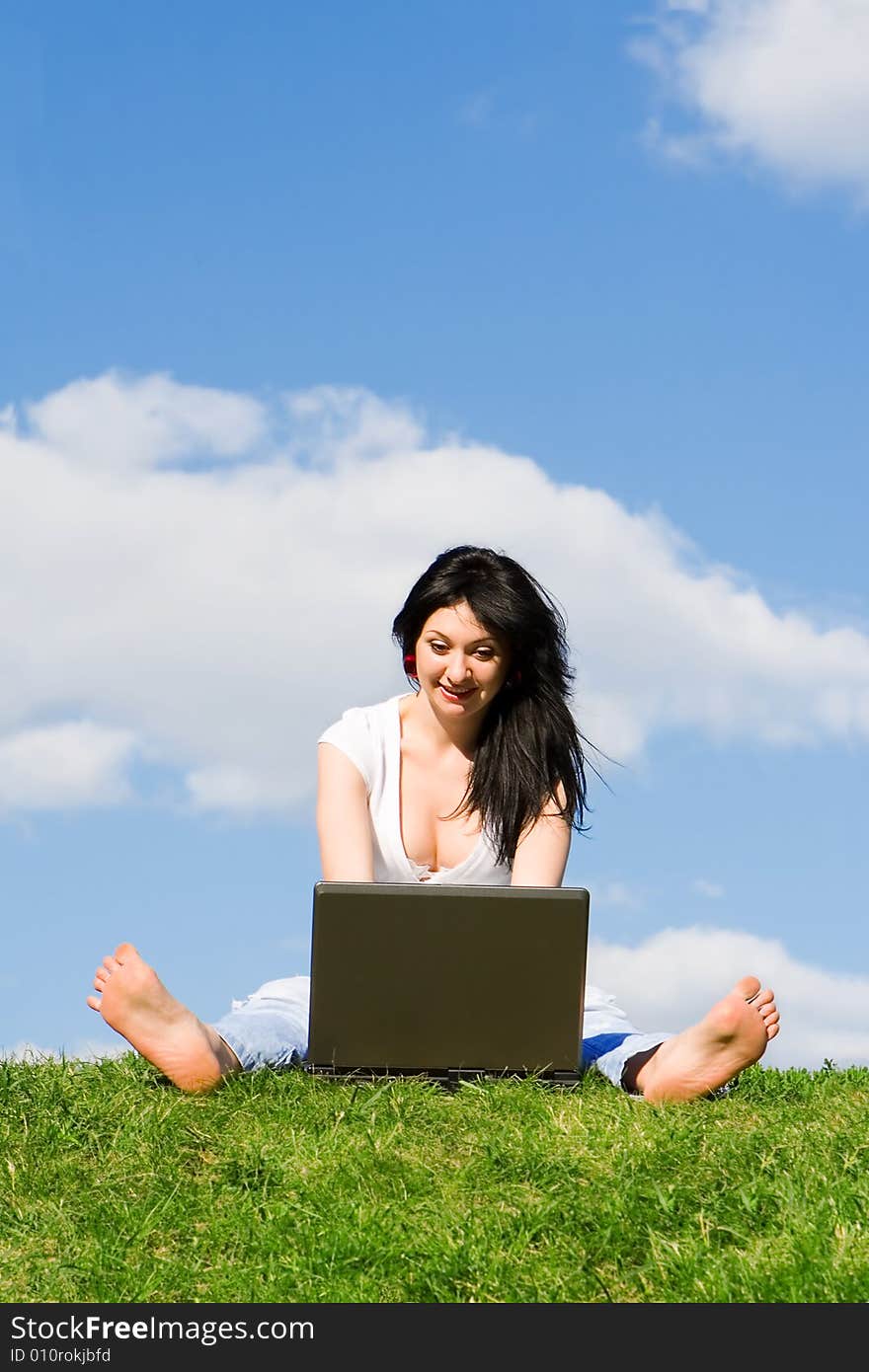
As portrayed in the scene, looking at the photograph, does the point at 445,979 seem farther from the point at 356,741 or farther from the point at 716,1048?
the point at 356,741

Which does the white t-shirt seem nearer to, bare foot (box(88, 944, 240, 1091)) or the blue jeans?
the blue jeans

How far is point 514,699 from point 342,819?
101cm

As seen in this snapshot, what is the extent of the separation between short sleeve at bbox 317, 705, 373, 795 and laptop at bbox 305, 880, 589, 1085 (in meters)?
1.07

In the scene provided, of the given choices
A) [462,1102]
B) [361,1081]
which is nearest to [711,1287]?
[462,1102]

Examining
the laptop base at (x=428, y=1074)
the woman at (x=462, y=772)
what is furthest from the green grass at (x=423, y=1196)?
the woman at (x=462, y=772)

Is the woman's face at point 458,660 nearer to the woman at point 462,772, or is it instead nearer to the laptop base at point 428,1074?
the woman at point 462,772

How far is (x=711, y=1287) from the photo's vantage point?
354cm

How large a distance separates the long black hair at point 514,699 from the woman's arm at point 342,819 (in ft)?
1.73

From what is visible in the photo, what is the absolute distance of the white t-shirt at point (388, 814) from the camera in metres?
6.24

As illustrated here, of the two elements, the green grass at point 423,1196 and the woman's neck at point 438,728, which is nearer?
the green grass at point 423,1196

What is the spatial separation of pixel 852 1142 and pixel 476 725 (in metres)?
2.55

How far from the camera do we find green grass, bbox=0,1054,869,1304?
3693mm

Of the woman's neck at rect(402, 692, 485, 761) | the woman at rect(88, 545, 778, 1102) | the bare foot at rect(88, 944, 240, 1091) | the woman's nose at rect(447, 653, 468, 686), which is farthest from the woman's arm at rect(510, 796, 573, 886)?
the bare foot at rect(88, 944, 240, 1091)

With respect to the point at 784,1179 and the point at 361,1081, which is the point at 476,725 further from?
the point at 784,1179
